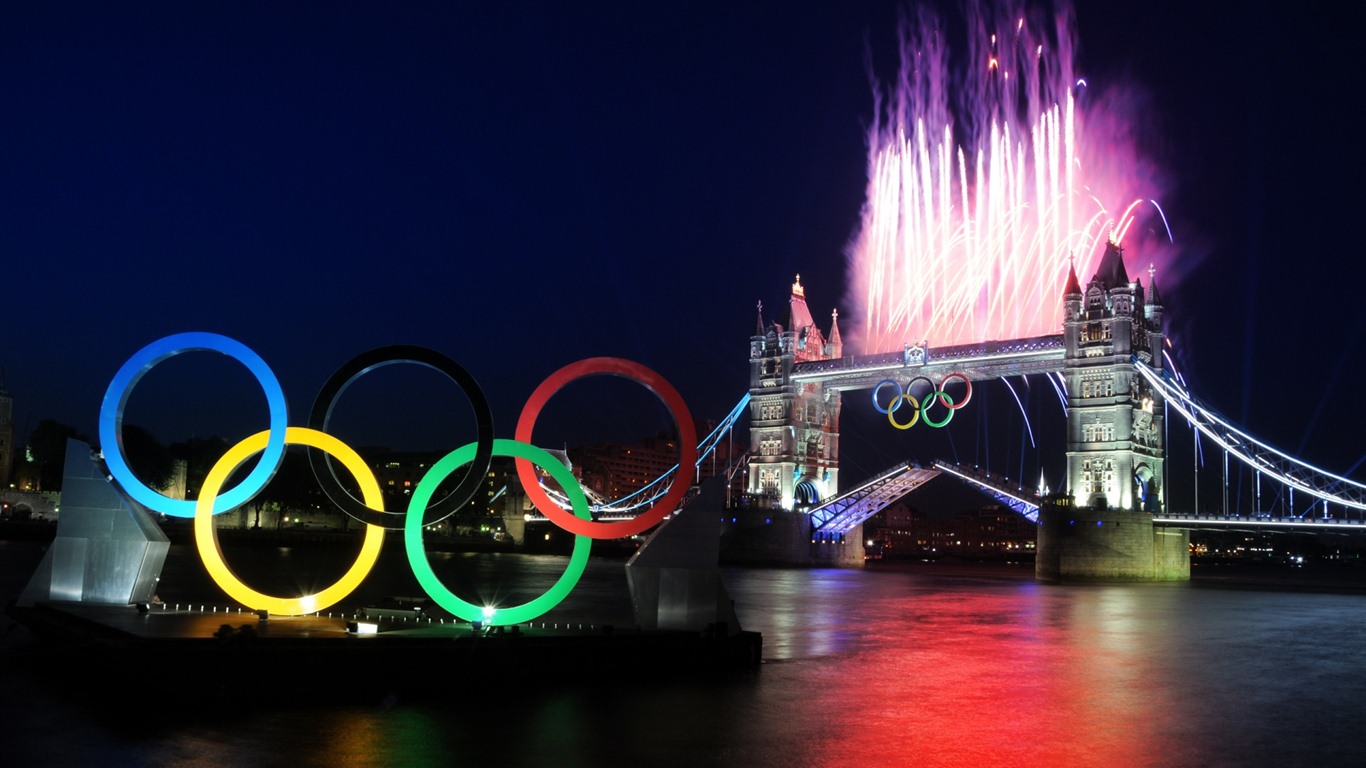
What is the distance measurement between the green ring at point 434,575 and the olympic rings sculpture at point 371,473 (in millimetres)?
16

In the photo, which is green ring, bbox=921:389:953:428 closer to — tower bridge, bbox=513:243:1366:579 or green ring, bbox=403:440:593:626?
tower bridge, bbox=513:243:1366:579

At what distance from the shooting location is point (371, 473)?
1545 centimetres

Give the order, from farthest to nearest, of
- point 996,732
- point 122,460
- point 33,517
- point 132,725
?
point 33,517 < point 122,460 < point 996,732 < point 132,725

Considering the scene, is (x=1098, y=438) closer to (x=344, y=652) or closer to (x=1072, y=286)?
(x=1072, y=286)

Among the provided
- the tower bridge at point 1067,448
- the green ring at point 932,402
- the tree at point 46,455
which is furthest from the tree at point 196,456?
the green ring at point 932,402

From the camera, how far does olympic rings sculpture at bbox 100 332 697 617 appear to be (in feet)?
48.7

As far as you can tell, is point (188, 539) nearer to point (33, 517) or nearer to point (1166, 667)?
point (33, 517)

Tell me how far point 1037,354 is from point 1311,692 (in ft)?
155

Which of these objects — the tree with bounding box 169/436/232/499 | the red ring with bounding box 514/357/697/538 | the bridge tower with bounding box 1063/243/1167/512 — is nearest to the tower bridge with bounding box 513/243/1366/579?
the bridge tower with bounding box 1063/243/1167/512

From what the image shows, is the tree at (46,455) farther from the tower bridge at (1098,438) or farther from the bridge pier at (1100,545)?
the bridge pier at (1100,545)

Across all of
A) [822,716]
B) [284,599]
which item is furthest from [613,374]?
[822,716]

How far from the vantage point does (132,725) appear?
35.7 ft

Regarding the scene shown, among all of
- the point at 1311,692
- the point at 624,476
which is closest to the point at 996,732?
the point at 1311,692

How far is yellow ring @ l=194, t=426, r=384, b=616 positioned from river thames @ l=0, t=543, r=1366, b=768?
7.26 ft
